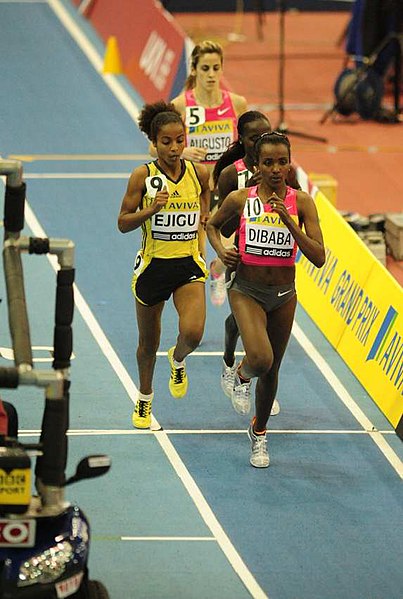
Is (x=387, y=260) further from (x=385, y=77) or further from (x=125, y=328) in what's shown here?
(x=385, y=77)

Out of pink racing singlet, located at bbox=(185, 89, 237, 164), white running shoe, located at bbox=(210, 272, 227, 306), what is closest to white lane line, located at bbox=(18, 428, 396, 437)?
white running shoe, located at bbox=(210, 272, 227, 306)

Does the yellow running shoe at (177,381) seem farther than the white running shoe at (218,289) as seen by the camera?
No

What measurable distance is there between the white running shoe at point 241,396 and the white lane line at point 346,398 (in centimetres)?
105

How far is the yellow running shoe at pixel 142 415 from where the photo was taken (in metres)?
Result: 10.9

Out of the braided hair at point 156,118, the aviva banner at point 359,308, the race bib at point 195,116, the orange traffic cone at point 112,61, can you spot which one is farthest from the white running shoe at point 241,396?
the orange traffic cone at point 112,61

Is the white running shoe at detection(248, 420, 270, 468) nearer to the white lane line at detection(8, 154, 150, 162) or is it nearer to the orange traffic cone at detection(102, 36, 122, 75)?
the white lane line at detection(8, 154, 150, 162)

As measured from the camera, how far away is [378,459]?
10.6 meters

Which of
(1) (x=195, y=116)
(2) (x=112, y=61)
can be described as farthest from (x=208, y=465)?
(2) (x=112, y=61)

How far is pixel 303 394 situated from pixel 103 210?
17.7 ft

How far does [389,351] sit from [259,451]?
70.5 inches

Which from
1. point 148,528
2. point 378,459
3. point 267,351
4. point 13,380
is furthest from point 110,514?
point 13,380

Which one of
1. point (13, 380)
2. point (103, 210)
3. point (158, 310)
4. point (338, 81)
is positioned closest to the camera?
point (13, 380)

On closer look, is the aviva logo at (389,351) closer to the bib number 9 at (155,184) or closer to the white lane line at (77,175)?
the bib number 9 at (155,184)

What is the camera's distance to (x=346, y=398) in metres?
11.8
